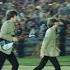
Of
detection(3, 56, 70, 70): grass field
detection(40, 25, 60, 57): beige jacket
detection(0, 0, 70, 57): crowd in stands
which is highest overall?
detection(40, 25, 60, 57): beige jacket

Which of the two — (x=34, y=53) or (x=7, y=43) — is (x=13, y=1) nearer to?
(x=34, y=53)

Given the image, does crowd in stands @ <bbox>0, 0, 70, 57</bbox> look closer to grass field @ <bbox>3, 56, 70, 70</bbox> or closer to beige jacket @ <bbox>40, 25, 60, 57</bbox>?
grass field @ <bbox>3, 56, 70, 70</bbox>

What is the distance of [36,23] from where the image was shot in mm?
15773

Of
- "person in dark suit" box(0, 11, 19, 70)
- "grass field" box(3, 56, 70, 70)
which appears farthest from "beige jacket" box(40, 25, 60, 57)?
"grass field" box(3, 56, 70, 70)

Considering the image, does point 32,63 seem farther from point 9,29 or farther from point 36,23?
point 9,29

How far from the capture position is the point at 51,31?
388 inches

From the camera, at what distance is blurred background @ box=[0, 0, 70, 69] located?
48.9 ft

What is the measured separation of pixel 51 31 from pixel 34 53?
5321mm

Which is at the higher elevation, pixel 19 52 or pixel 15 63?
pixel 15 63

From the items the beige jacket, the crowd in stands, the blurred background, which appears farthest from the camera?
the crowd in stands

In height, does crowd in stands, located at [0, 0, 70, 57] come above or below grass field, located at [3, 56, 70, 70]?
above

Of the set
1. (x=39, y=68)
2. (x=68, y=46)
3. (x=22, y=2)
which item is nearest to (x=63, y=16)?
(x=68, y=46)

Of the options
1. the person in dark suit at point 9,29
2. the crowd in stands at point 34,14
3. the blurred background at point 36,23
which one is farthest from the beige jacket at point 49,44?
the crowd in stands at point 34,14

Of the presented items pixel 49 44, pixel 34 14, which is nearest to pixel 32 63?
pixel 34 14
